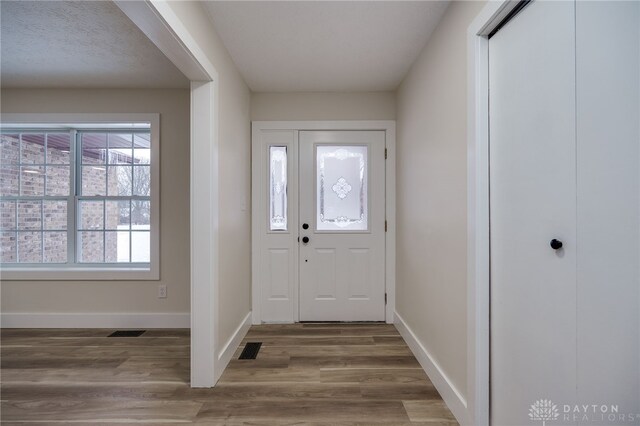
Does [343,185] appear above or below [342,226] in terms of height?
above

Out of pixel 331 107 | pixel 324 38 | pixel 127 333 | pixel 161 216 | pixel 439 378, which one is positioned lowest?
pixel 127 333

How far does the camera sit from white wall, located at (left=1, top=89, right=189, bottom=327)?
3010mm

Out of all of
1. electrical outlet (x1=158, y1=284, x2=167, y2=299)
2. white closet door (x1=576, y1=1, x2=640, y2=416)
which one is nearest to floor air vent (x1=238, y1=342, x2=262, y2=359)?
electrical outlet (x1=158, y1=284, x2=167, y2=299)

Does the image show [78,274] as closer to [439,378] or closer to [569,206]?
[439,378]

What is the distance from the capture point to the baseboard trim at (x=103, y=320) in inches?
118

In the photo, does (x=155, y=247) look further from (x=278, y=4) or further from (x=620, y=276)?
(x=620, y=276)

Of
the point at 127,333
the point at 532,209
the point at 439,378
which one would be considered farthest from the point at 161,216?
the point at 532,209

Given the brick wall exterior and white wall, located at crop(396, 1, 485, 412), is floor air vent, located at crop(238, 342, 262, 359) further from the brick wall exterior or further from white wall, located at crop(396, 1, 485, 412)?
the brick wall exterior

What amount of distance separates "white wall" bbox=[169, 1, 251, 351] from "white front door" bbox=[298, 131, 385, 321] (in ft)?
1.92

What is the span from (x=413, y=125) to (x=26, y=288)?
412 centimetres

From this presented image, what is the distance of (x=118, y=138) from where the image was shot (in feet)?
10.6

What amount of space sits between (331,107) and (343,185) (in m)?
0.83

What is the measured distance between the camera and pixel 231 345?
7.75ft

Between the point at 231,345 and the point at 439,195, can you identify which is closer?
the point at 439,195
